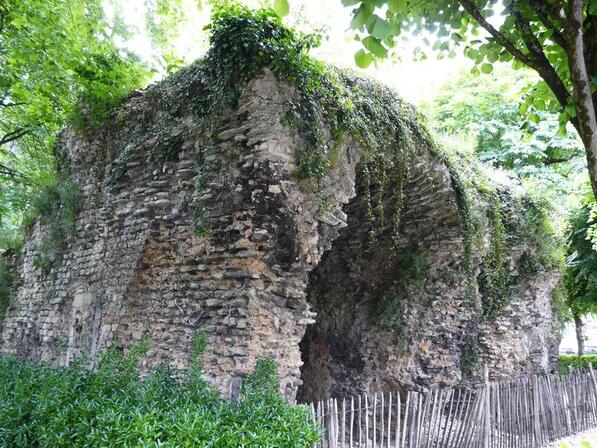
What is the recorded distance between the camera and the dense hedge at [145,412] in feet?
11.2

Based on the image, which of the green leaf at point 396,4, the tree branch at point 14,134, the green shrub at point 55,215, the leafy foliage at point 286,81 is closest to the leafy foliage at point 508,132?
the leafy foliage at point 286,81

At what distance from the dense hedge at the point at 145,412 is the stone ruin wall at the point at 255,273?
0.38m

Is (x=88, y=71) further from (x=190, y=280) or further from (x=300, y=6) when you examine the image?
(x=190, y=280)

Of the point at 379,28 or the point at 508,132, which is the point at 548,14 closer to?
the point at 379,28

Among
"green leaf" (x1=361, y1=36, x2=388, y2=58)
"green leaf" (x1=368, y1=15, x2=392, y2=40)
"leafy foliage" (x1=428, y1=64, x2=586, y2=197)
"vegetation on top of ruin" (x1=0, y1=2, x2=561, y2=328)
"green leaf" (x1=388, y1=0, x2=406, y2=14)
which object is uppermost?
"leafy foliage" (x1=428, y1=64, x2=586, y2=197)

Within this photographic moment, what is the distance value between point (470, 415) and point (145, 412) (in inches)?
201

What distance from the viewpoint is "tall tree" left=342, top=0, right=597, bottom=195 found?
9.36 ft

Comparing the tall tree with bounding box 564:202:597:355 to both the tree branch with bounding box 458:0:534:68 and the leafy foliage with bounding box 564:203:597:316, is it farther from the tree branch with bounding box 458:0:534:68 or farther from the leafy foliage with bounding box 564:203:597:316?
the tree branch with bounding box 458:0:534:68

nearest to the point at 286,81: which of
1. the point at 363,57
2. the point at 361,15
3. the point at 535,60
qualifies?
the point at 363,57

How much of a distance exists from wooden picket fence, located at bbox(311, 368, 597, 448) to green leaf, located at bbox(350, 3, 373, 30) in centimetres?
362

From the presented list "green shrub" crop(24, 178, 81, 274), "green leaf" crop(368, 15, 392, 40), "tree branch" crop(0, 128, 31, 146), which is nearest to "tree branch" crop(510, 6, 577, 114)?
"green leaf" crop(368, 15, 392, 40)

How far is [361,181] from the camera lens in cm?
665

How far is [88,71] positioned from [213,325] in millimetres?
5319

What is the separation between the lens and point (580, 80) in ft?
9.27
